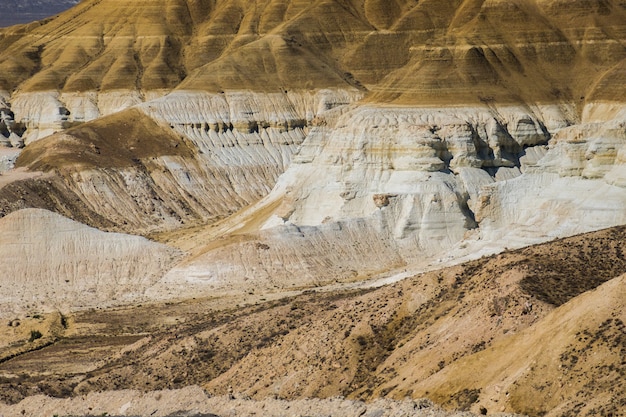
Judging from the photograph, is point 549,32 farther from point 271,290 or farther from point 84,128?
point 271,290

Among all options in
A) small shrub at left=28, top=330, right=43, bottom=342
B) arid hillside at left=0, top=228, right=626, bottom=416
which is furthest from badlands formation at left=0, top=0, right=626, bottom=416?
small shrub at left=28, top=330, right=43, bottom=342

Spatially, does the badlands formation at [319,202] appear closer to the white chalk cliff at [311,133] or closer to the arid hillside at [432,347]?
the arid hillside at [432,347]

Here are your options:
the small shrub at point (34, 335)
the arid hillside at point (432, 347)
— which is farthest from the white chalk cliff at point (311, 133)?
the arid hillside at point (432, 347)

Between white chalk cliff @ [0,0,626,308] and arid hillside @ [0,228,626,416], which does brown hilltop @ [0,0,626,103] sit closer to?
white chalk cliff @ [0,0,626,308]

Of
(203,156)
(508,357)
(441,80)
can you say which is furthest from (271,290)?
(203,156)

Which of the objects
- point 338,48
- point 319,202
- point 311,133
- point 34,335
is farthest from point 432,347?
point 338,48
